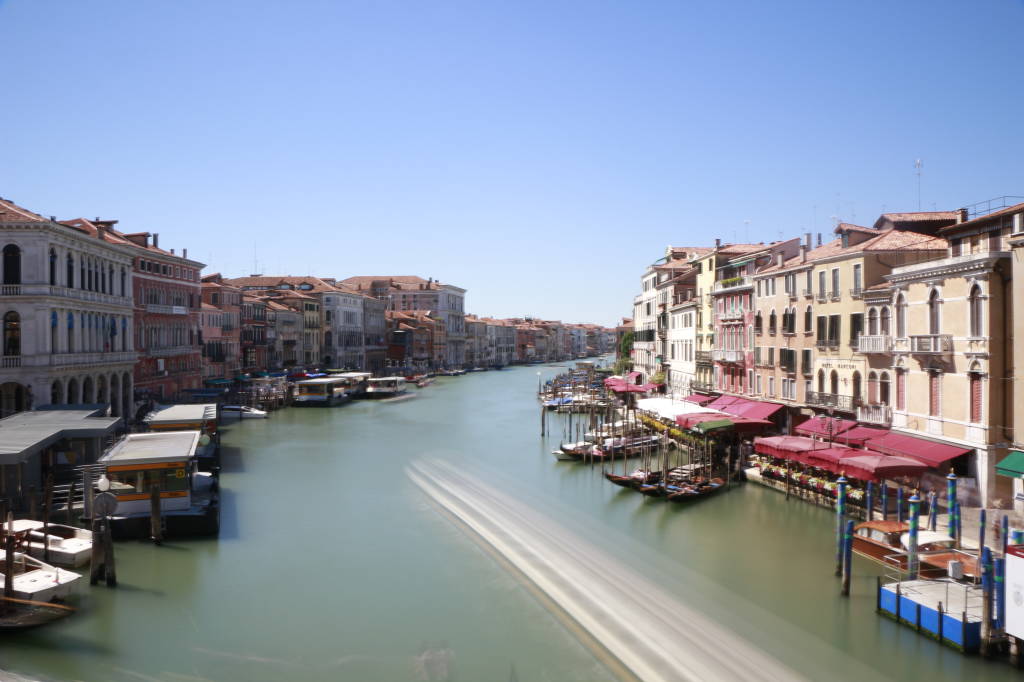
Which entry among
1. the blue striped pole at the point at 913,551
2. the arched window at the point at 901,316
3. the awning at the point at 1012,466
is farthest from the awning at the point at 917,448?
the blue striped pole at the point at 913,551

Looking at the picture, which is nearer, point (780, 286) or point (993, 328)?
point (993, 328)

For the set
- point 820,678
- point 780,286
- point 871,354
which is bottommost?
point 820,678

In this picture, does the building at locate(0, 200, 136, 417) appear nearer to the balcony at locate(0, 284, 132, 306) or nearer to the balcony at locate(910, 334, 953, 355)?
the balcony at locate(0, 284, 132, 306)

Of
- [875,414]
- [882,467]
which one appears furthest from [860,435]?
[882,467]

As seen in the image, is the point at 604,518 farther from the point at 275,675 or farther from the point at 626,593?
the point at 275,675

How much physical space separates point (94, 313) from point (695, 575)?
19489 millimetres

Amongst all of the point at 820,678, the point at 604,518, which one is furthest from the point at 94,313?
the point at 820,678

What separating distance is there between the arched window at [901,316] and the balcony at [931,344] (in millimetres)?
681

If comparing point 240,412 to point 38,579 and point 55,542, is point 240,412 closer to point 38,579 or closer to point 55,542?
point 55,542

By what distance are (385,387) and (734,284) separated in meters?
28.8

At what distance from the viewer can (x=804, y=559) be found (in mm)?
12875

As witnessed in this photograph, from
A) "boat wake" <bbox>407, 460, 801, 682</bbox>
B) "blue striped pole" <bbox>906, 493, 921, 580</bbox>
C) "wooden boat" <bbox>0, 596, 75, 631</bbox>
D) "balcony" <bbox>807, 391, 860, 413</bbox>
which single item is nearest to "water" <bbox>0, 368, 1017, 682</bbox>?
"boat wake" <bbox>407, 460, 801, 682</bbox>

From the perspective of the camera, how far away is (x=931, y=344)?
14945 millimetres

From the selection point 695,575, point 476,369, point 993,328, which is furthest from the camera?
point 476,369
